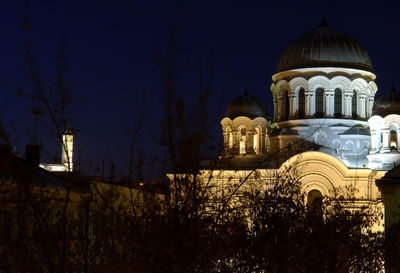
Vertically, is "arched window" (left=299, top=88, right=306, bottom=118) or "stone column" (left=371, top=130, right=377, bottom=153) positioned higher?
"arched window" (left=299, top=88, right=306, bottom=118)

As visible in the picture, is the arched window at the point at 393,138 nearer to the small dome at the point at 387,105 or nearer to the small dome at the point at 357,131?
the small dome at the point at 387,105

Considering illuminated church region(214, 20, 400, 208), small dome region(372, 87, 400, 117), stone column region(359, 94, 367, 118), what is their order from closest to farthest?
1. illuminated church region(214, 20, 400, 208)
2. small dome region(372, 87, 400, 117)
3. stone column region(359, 94, 367, 118)

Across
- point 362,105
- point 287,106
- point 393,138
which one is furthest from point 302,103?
point 393,138

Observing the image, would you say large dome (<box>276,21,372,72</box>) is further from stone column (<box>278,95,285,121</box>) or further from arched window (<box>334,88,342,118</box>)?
stone column (<box>278,95,285,121</box>)

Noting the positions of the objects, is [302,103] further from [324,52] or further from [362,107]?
[362,107]

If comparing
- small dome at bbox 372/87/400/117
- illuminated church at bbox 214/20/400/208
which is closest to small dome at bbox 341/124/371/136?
illuminated church at bbox 214/20/400/208

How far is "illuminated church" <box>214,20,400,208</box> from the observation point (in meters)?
38.6

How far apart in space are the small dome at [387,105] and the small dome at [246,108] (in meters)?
5.79

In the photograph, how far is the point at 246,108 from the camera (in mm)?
42094

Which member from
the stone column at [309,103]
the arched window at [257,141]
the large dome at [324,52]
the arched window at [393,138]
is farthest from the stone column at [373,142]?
the arched window at [257,141]

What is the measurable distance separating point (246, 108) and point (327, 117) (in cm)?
423

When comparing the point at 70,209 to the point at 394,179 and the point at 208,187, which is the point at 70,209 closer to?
the point at 208,187

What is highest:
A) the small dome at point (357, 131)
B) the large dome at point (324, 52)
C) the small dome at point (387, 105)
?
the large dome at point (324, 52)

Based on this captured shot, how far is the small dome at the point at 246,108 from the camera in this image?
4188 centimetres
